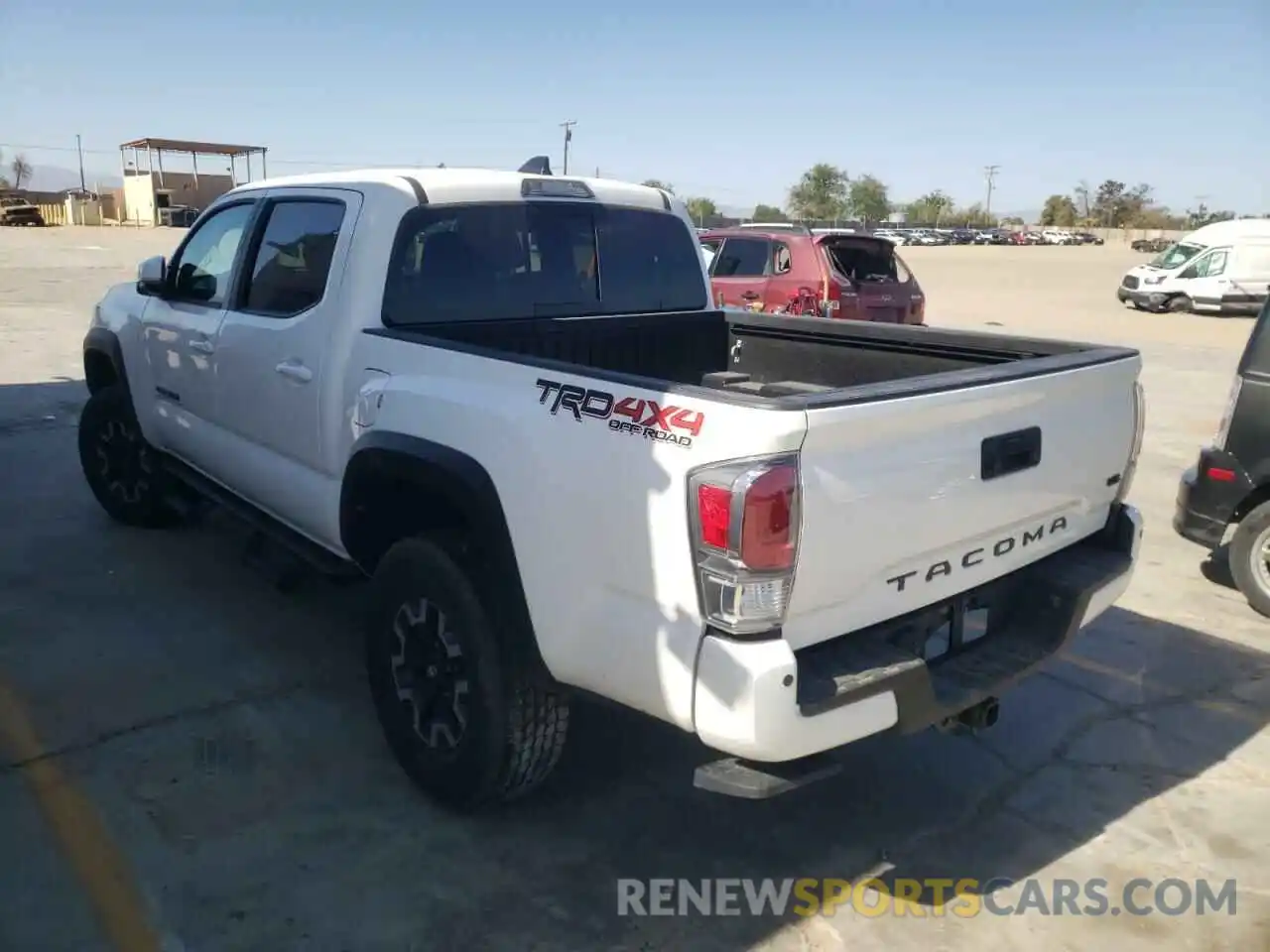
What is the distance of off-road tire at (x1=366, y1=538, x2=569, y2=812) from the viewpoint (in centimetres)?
296

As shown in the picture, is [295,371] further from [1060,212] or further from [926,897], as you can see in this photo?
[1060,212]

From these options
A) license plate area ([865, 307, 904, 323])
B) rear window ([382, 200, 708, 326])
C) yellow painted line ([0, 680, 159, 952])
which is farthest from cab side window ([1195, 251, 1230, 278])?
yellow painted line ([0, 680, 159, 952])

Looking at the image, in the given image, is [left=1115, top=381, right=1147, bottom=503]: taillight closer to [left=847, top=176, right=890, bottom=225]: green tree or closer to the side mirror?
the side mirror

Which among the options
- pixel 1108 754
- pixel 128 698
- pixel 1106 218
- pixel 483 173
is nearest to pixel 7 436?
pixel 128 698

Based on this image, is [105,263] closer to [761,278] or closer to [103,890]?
[761,278]

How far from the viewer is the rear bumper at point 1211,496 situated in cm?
512

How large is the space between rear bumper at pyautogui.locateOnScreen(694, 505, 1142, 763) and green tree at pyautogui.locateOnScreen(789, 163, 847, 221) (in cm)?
10219

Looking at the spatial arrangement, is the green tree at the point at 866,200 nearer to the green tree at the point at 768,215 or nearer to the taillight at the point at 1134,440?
the green tree at the point at 768,215

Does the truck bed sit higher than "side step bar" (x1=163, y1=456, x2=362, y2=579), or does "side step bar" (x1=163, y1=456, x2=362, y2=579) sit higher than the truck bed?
the truck bed

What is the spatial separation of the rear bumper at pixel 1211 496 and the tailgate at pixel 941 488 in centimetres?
234

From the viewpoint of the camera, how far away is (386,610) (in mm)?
3377

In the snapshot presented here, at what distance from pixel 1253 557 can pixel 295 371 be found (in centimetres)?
463

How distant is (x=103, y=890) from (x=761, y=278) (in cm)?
1094

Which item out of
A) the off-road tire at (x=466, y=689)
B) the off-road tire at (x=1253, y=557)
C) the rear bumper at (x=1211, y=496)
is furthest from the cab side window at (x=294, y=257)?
the off-road tire at (x=1253, y=557)
